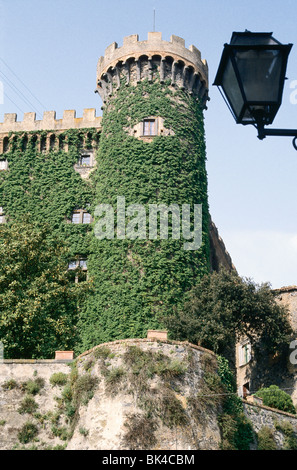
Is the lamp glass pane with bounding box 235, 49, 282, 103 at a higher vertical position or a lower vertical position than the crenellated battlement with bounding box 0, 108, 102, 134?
lower

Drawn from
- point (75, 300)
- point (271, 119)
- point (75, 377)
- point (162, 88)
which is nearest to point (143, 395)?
Answer: point (75, 377)

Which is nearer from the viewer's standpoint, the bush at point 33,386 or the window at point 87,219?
the bush at point 33,386

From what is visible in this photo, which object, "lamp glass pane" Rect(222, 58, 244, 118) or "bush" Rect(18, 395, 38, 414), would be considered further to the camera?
"bush" Rect(18, 395, 38, 414)

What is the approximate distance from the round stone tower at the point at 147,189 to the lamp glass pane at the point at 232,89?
73.7 ft

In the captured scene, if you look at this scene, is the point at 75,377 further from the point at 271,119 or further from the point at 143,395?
the point at 271,119

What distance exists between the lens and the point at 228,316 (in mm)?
26938

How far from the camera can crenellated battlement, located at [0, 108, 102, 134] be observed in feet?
123

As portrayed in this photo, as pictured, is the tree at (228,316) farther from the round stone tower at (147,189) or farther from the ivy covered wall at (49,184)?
the ivy covered wall at (49,184)

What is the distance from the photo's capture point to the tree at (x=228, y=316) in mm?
26312

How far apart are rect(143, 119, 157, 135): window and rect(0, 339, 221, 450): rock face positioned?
13.9 metres

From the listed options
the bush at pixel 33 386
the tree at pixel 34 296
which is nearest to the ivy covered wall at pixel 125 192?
the tree at pixel 34 296

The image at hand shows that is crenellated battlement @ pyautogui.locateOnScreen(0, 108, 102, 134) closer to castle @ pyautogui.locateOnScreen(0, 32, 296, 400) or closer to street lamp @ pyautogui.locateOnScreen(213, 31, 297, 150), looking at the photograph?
castle @ pyautogui.locateOnScreen(0, 32, 296, 400)

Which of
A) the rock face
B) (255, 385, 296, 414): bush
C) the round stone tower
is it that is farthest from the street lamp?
the round stone tower

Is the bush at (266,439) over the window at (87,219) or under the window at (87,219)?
under
